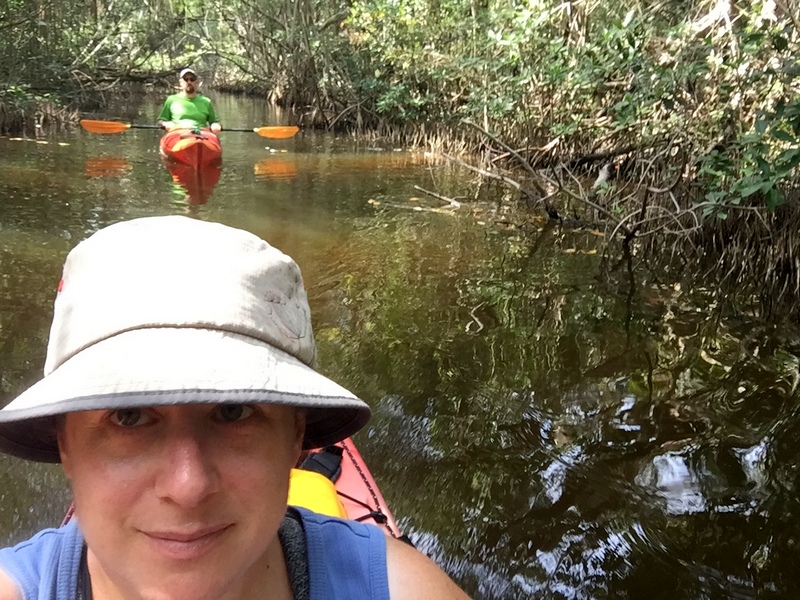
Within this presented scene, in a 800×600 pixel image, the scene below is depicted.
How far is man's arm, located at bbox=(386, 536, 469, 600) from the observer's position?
0.94m

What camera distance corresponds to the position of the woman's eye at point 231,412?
75cm

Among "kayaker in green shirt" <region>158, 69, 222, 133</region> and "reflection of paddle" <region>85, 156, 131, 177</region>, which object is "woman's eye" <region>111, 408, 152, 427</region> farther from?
"kayaker in green shirt" <region>158, 69, 222, 133</region>

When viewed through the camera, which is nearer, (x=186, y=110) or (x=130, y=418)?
(x=130, y=418)

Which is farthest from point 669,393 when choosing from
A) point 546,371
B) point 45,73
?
point 45,73

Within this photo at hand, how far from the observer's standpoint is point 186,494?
27.7 inches

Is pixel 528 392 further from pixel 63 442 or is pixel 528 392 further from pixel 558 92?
pixel 558 92

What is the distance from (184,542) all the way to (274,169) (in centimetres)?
879

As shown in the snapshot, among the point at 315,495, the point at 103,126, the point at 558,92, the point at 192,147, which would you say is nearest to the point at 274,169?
the point at 192,147

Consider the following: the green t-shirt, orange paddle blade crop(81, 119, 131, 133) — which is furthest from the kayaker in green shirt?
orange paddle blade crop(81, 119, 131, 133)

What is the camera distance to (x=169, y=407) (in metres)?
0.72

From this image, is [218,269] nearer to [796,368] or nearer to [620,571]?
[620,571]

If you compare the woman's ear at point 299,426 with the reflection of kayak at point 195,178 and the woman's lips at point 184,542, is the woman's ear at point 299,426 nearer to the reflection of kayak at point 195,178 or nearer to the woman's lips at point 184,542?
the woman's lips at point 184,542

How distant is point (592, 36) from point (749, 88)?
359 centimetres

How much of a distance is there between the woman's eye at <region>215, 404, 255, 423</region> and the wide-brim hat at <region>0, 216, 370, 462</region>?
0.06 m
